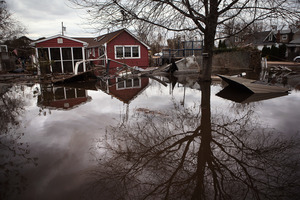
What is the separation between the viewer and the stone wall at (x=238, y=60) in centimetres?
2262

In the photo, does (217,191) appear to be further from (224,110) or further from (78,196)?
(224,110)

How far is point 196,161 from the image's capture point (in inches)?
156

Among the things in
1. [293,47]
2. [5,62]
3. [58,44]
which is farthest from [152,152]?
[293,47]

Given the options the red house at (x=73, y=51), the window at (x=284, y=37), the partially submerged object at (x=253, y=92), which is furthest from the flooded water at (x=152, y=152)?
the window at (x=284, y=37)

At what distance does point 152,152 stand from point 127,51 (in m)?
21.9

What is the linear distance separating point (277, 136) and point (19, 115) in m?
7.72

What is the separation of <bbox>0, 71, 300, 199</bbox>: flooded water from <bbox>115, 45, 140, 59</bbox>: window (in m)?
17.7

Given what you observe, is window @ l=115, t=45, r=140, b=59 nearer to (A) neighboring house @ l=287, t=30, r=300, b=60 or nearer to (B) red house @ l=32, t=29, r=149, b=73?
(B) red house @ l=32, t=29, r=149, b=73

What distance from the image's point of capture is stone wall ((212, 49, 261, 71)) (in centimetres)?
2262

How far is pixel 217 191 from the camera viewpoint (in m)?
3.11

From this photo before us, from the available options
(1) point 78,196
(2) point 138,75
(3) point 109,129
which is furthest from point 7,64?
(1) point 78,196

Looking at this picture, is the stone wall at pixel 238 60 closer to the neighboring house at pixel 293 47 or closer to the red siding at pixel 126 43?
the red siding at pixel 126 43

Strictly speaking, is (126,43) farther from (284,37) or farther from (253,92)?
(284,37)

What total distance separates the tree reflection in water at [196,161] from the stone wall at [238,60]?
1804 cm
